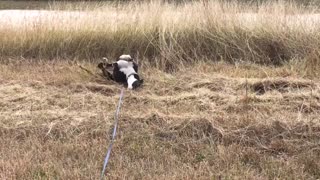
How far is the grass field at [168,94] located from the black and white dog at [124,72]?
0.16 meters

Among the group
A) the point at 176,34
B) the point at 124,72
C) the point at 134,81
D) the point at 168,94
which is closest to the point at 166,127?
the point at 168,94

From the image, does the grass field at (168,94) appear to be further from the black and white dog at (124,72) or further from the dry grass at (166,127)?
the black and white dog at (124,72)

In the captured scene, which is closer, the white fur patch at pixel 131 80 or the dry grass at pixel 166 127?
the dry grass at pixel 166 127

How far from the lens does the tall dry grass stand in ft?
23.6

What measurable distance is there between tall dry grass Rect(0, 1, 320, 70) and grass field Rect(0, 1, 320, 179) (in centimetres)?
2

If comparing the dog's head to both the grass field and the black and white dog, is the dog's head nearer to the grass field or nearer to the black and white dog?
the black and white dog

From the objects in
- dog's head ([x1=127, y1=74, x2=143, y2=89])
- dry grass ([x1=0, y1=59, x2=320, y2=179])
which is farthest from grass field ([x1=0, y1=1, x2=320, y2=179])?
dog's head ([x1=127, y1=74, x2=143, y2=89])

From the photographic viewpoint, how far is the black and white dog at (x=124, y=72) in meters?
5.96

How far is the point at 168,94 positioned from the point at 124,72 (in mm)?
725

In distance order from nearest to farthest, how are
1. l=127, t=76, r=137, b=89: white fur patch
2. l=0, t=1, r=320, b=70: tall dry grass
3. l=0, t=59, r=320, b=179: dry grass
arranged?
l=0, t=59, r=320, b=179: dry grass, l=127, t=76, r=137, b=89: white fur patch, l=0, t=1, r=320, b=70: tall dry grass

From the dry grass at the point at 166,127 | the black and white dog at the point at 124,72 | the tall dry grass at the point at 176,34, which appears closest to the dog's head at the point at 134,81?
the black and white dog at the point at 124,72

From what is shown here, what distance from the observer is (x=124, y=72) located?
20.1 ft

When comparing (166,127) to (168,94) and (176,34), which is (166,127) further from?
(176,34)

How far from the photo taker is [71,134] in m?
4.58
